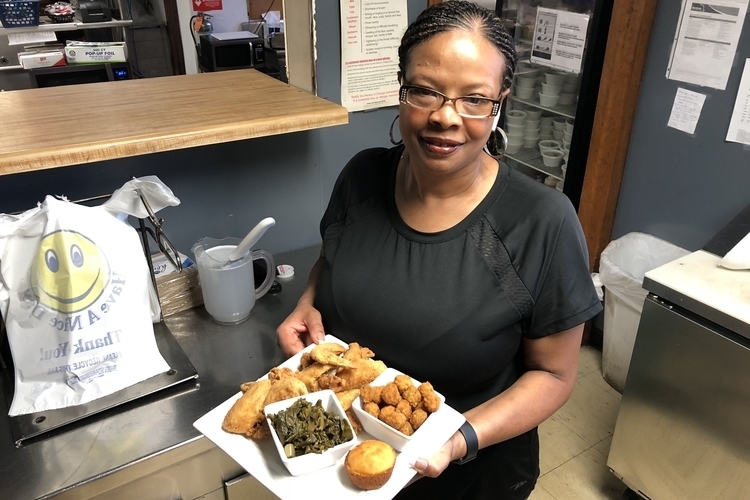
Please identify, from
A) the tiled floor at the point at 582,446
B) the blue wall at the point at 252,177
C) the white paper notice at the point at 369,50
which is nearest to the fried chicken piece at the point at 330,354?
the blue wall at the point at 252,177

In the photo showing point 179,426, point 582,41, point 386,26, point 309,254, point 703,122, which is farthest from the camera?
point 582,41

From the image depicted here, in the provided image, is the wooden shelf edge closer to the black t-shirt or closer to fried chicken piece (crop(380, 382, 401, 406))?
the black t-shirt

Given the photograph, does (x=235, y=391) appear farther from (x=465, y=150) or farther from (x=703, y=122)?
(x=703, y=122)

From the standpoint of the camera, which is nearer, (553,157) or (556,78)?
(556,78)

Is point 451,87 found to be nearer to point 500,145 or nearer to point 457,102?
point 457,102

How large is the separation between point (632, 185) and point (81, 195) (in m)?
1.91

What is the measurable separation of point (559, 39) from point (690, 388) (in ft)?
4.68

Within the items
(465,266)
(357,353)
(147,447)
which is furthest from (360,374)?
(147,447)

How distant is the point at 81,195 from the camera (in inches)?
53.4

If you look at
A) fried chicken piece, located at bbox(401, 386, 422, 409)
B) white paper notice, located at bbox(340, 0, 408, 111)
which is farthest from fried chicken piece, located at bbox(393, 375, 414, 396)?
white paper notice, located at bbox(340, 0, 408, 111)

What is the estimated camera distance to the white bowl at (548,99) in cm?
247

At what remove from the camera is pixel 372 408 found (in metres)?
0.87

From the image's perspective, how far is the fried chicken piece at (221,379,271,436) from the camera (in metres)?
0.86

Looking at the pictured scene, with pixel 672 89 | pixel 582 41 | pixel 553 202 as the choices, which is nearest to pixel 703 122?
pixel 672 89
